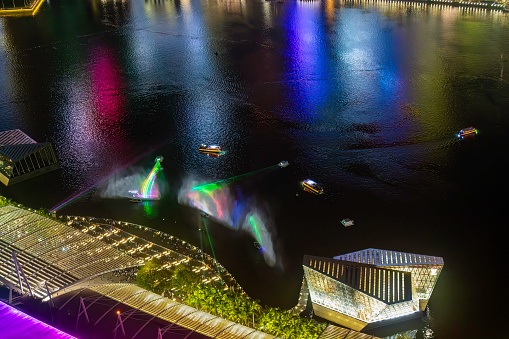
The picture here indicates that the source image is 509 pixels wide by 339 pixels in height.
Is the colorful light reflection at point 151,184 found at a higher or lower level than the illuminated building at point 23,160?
lower

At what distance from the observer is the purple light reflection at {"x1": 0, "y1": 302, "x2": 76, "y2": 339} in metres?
22.9

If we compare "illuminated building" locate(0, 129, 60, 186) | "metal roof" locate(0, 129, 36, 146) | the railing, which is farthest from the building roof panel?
the railing

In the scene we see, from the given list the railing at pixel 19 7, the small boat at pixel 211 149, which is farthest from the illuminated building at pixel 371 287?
the railing at pixel 19 7

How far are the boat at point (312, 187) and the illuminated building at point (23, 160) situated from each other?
22870 mm

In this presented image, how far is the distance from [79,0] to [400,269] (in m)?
108

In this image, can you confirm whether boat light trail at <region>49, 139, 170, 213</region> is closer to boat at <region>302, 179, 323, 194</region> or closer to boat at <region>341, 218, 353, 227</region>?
boat at <region>302, 179, 323, 194</region>

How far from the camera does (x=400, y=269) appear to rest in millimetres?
29766

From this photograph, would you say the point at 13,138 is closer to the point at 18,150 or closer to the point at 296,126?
the point at 18,150

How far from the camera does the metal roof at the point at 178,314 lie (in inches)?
965

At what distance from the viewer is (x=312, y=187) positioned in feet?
137

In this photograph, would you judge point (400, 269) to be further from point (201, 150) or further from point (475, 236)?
point (201, 150)

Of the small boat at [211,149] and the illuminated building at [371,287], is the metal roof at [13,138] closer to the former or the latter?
the small boat at [211,149]

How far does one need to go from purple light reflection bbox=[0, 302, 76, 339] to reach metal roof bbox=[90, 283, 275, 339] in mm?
3920

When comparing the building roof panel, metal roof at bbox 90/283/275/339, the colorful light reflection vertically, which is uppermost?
the building roof panel
